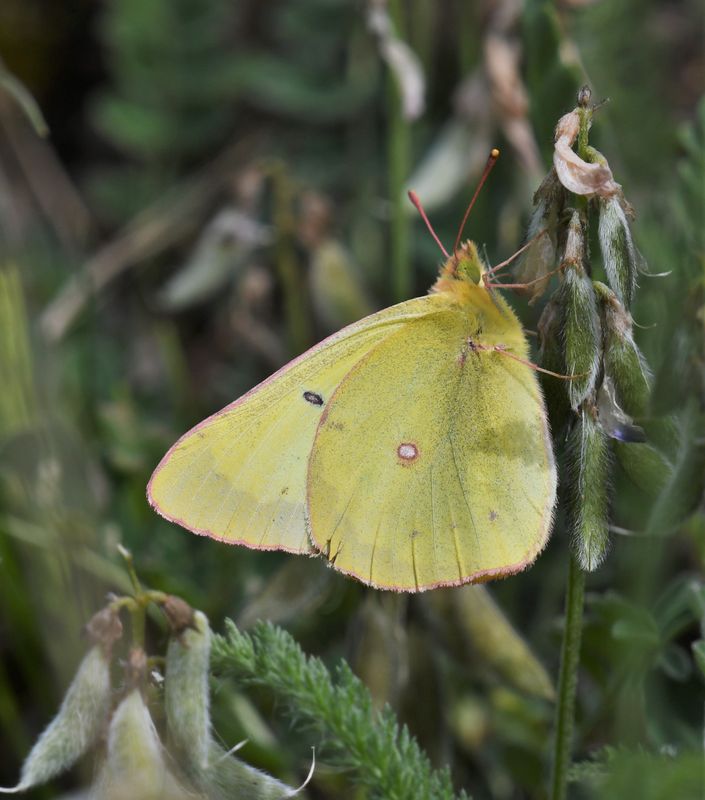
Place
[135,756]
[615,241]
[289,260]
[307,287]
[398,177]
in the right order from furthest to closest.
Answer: [307,287], [289,260], [398,177], [615,241], [135,756]

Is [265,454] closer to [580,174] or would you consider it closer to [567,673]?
[567,673]

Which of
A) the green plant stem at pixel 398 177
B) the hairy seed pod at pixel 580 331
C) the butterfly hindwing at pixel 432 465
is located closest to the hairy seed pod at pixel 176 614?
the butterfly hindwing at pixel 432 465

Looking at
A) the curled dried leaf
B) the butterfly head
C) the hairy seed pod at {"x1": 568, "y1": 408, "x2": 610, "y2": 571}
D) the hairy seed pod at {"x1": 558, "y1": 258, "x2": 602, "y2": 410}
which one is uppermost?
the curled dried leaf

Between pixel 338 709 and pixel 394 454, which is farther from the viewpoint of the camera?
pixel 394 454

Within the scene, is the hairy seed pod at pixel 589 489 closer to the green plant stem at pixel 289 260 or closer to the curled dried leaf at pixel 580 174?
the curled dried leaf at pixel 580 174

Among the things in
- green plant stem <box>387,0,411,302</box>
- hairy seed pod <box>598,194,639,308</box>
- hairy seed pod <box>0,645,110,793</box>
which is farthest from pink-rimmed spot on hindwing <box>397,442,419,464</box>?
green plant stem <box>387,0,411,302</box>

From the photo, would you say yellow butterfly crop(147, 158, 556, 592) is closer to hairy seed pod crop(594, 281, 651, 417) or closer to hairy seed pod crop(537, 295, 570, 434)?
hairy seed pod crop(537, 295, 570, 434)

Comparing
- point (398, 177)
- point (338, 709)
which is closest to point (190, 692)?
point (338, 709)

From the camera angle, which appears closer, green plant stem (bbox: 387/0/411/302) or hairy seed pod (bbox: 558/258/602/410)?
hairy seed pod (bbox: 558/258/602/410)
